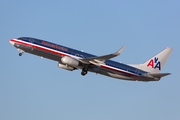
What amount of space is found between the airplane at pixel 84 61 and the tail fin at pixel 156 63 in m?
0.25

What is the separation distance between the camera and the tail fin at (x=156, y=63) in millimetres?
55794

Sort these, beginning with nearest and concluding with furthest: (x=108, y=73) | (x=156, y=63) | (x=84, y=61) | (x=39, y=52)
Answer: (x=39, y=52) < (x=84, y=61) < (x=108, y=73) < (x=156, y=63)

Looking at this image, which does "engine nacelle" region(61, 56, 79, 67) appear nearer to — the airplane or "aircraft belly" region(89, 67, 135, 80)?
the airplane

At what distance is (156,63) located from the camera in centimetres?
5656

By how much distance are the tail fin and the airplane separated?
0.25m

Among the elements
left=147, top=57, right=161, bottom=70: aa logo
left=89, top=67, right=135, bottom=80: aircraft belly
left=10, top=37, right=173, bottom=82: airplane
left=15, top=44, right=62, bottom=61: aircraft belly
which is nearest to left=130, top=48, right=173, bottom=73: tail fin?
left=147, top=57, right=161, bottom=70: aa logo

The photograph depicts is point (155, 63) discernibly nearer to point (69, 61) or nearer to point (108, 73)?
point (108, 73)

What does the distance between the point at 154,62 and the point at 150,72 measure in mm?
2565

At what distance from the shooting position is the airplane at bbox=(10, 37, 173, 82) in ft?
159

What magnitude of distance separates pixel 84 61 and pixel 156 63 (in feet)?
53.8

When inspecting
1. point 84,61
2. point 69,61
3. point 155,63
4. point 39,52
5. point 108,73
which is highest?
point 155,63

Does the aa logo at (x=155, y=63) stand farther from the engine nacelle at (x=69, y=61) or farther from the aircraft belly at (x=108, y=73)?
the engine nacelle at (x=69, y=61)

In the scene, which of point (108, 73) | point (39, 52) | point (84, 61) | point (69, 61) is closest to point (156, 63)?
point (108, 73)

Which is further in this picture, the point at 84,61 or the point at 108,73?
the point at 108,73
